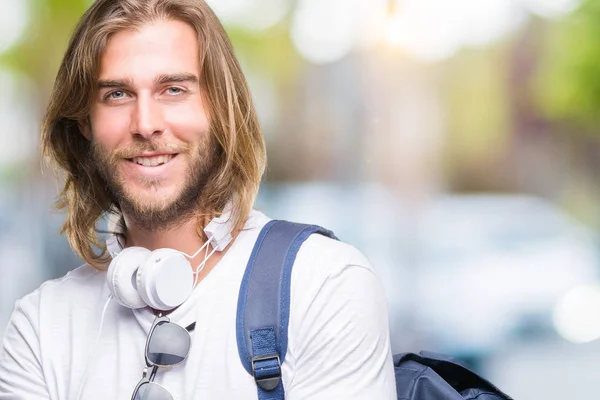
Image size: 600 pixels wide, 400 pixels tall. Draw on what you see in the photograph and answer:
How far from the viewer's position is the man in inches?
71.3

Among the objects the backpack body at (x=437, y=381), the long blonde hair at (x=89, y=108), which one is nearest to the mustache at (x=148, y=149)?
the long blonde hair at (x=89, y=108)

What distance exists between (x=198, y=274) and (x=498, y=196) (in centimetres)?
546

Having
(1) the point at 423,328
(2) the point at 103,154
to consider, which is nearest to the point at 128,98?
(2) the point at 103,154

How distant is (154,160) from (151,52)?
9.5 inches

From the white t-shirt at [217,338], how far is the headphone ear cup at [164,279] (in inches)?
2.0

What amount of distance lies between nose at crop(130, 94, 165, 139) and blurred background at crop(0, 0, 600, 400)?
4943 millimetres

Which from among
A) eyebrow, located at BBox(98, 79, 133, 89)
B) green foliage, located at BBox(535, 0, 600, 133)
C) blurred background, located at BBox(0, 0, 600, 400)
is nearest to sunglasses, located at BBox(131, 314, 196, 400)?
eyebrow, located at BBox(98, 79, 133, 89)

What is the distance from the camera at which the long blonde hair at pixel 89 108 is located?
6.93 ft

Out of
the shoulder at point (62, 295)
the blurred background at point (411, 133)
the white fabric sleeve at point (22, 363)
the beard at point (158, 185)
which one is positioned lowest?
the white fabric sleeve at point (22, 363)

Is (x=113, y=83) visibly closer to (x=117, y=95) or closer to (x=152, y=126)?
(x=117, y=95)

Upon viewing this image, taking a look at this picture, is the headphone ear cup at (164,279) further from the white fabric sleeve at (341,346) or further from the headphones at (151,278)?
the white fabric sleeve at (341,346)

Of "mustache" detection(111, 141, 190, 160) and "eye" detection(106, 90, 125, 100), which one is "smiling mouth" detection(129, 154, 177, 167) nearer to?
"mustache" detection(111, 141, 190, 160)

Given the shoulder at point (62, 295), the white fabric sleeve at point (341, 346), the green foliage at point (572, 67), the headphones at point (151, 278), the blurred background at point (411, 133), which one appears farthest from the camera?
the green foliage at point (572, 67)

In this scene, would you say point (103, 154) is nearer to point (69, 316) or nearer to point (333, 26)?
point (69, 316)
